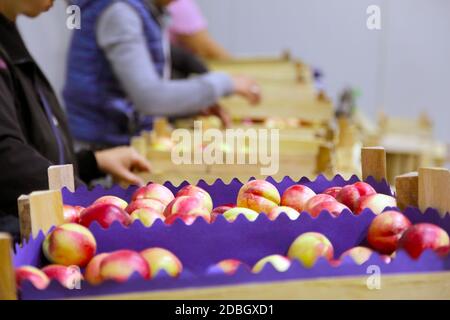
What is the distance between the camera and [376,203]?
1.13m

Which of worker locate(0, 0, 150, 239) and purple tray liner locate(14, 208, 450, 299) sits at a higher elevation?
worker locate(0, 0, 150, 239)

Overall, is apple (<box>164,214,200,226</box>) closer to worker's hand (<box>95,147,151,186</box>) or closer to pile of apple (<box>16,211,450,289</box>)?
pile of apple (<box>16,211,450,289</box>)

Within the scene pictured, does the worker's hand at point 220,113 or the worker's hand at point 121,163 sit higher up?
the worker's hand at point 220,113

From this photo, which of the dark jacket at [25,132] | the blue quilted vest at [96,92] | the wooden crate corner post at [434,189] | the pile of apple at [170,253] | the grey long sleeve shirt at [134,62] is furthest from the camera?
the blue quilted vest at [96,92]

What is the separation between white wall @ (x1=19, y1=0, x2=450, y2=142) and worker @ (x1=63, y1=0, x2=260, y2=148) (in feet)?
16.3

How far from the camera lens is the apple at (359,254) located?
99 cm

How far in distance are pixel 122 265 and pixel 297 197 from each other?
1.30ft

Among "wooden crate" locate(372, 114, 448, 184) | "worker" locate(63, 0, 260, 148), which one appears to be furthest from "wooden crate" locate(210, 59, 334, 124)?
"wooden crate" locate(372, 114, 448, 184)

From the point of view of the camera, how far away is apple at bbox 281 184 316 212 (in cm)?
119

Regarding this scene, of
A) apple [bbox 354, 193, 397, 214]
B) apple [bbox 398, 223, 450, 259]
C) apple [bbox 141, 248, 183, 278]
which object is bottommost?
apple [bbox 141, 248, 183, 278]

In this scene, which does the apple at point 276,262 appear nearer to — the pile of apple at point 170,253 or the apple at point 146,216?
the pile of apple at point 170,253

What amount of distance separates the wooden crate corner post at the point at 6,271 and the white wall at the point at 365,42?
7095mm

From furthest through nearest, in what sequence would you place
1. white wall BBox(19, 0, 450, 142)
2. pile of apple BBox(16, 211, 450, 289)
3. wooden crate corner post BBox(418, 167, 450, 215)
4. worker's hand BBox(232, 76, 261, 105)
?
white wall BBox(19, 0, 450, 142), worker's hand BBox(232, 76, 261, 105), wooden crate corner post BBox(418, 167, 450, 215), pile of apple BBox(16, 211, 450, 289)

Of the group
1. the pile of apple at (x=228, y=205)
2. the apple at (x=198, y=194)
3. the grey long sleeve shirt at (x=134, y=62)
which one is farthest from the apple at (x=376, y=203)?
the grey long sleeve shirt at (x=134, y=62)
